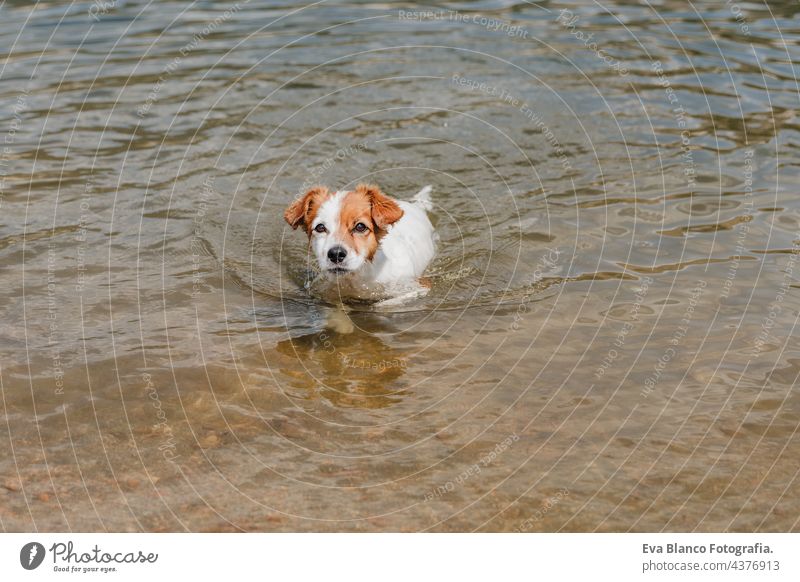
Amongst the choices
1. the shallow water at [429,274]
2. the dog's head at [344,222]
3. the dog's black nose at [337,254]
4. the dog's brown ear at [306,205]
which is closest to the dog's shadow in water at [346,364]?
the shallow water at [429,274]

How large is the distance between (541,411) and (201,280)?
14.8 feet

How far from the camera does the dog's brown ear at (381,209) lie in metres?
9.03

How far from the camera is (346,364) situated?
864 cm

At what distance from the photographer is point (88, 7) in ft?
66.2

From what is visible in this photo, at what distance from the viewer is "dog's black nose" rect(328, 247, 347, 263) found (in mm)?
8484

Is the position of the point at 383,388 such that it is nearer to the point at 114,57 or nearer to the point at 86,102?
the point at 86,102

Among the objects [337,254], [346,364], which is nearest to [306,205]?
[337,254]

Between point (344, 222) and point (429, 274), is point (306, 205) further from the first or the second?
point (429, 274)

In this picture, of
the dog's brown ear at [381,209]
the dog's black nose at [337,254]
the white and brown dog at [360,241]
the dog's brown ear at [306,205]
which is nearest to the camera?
the dog's black nose at [337,254]

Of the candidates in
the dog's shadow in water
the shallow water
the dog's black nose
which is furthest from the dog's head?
the shallow water
